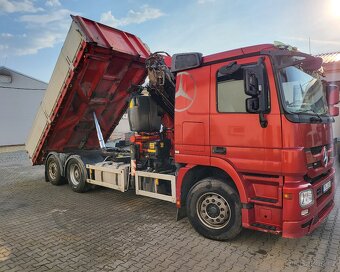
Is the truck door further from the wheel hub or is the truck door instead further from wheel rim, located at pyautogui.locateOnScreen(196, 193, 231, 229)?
the wheel hub

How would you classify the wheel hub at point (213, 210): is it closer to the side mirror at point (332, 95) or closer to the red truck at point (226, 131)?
the red truck at point (226, 131)

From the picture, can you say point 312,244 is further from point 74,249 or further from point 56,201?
point 56,201

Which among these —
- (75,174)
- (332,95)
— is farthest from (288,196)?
(75,174)

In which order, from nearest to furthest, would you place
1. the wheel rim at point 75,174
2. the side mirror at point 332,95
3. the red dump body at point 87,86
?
the side mirror at point 332,95, the red dump body at point 87,86, the wheel rim at point 75,174

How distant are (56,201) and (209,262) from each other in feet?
13.8

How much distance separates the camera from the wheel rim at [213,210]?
4125 mm

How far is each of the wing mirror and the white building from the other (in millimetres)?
16961

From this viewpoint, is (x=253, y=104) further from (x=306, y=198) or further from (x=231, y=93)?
(x=306, y=198)

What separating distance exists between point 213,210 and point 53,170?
549 centimetres

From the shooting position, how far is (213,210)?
4211 mm

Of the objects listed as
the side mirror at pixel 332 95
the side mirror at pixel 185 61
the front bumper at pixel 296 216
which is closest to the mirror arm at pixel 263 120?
the front bumper at pixel 296 216

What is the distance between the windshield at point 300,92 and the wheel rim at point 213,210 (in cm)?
154

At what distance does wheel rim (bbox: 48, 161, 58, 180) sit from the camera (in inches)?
315

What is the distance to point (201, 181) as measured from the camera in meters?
4.33
